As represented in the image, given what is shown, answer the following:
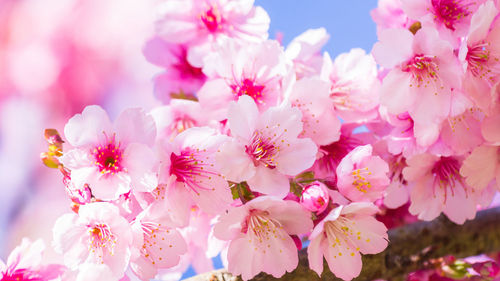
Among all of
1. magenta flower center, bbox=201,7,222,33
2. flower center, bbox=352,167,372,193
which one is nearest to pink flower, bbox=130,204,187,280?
flower center, bbox=352,167,372,193

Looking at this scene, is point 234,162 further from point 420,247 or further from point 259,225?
point 420,247

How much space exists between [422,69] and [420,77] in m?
0.01

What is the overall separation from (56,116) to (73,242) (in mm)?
713

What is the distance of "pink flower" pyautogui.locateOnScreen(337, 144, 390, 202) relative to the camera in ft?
2.25

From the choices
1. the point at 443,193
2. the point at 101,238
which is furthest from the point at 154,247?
the point at 443,193

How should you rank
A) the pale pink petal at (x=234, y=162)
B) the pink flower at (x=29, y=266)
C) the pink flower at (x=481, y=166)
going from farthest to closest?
the pink flower at (x=481, y=166) → the pink flower at (x=29, y=266) → the pale pink petal at (x=234, y=162)

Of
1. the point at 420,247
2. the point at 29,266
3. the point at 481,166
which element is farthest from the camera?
the point at 420,247

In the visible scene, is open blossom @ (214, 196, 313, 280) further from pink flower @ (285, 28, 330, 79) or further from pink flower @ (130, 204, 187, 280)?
pink flower @ (285, 28, 330, 79)

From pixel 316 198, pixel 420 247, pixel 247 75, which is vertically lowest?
pixel 420 247

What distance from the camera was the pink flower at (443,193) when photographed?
0.89m

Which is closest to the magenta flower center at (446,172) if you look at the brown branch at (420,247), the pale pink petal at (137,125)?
the brown branch at (420,247)

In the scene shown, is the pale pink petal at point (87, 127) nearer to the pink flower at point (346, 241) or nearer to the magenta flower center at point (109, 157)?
the magenta flower center at point (109, 157)

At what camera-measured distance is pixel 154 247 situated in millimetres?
715

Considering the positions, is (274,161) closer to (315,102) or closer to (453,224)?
(315,102)
